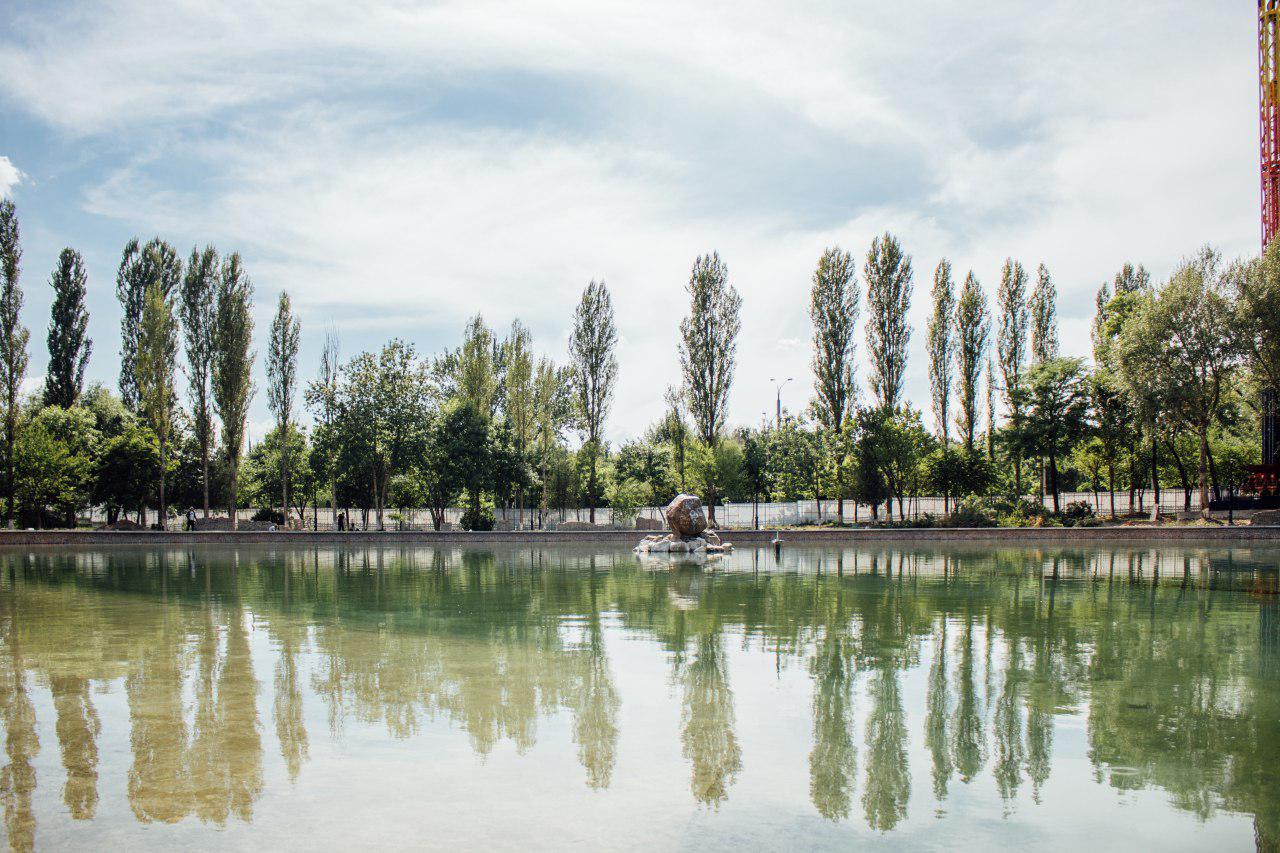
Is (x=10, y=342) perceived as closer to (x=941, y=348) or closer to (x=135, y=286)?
(x=135, y=286)

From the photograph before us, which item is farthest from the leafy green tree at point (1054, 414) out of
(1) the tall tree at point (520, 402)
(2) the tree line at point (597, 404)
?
(1) the tall tree at point (520, 402)

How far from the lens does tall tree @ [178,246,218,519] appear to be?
48.7 meters

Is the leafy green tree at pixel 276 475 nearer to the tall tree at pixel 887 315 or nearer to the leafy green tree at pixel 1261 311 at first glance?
the tall tree at pixel 887 315

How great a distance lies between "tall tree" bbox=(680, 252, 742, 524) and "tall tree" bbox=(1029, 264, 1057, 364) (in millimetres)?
19269

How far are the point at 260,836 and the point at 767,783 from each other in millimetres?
3690

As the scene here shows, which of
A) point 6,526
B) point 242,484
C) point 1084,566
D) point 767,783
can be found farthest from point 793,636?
point 242,484

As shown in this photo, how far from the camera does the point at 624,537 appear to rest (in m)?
41.1

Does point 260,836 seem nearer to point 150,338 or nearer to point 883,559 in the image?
point 883,559

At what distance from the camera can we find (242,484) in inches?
2522

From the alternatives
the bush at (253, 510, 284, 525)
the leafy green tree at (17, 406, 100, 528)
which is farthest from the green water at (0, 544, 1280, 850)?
the bush at (253, 510, 284, 525)

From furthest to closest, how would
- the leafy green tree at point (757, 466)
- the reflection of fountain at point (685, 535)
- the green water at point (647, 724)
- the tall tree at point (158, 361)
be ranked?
the leafy green tree at point (757, 466)
the tall tree at point (158, 361)
the reflection of fountain at point (685, 535)
the green water at point (647, 724)

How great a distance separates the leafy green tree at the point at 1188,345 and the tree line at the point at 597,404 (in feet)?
0.34

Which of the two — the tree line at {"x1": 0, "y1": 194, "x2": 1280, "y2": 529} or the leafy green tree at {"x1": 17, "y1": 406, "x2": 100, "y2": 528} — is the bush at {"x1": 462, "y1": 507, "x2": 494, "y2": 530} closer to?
the tree line at {"x1": 0, "y1": 194, "x2": 1280, "y2": 529}

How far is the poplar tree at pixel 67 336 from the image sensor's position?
51.1 m
